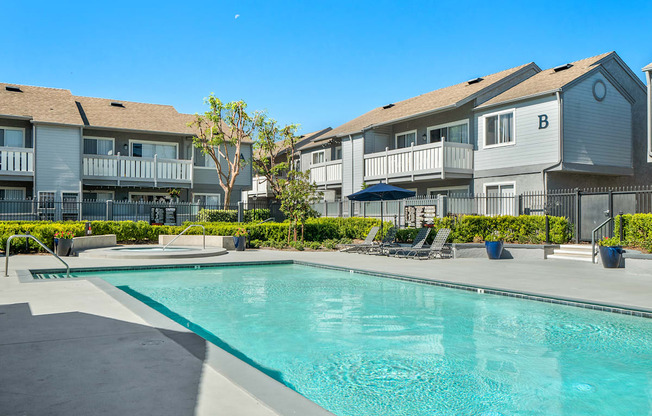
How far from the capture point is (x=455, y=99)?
23250mm

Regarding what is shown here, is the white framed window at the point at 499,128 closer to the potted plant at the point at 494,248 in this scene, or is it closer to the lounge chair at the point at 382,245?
the potted plant at the point at 494,248

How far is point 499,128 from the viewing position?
2208 centimetres

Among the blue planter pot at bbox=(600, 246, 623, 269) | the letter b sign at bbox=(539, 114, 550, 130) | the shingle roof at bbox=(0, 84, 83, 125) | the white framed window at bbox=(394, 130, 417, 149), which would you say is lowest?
the blue planter pot at bbox=(600, 246, 623, 269)

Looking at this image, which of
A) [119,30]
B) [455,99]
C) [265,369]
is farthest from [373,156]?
[265,369]

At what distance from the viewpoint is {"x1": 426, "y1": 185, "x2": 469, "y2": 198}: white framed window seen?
2380 cm

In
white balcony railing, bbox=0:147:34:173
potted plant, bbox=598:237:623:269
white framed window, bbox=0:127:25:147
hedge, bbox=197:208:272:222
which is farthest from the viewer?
white framed window, bbox=0:127:25:147

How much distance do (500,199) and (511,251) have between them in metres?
4.97

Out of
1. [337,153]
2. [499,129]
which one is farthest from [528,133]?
[337,153]

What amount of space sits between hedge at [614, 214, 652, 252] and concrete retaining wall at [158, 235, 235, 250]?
13.2 meters

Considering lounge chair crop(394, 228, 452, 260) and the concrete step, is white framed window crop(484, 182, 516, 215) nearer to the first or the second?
→ the concrete step

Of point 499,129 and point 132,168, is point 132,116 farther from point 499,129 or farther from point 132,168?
point 499,129

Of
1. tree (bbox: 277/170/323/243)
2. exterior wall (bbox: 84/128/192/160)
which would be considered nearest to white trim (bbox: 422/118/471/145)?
tree (bbox: 277/170/323/243)

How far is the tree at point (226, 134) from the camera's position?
91.9 ft

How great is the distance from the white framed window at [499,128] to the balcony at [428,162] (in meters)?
0.97
